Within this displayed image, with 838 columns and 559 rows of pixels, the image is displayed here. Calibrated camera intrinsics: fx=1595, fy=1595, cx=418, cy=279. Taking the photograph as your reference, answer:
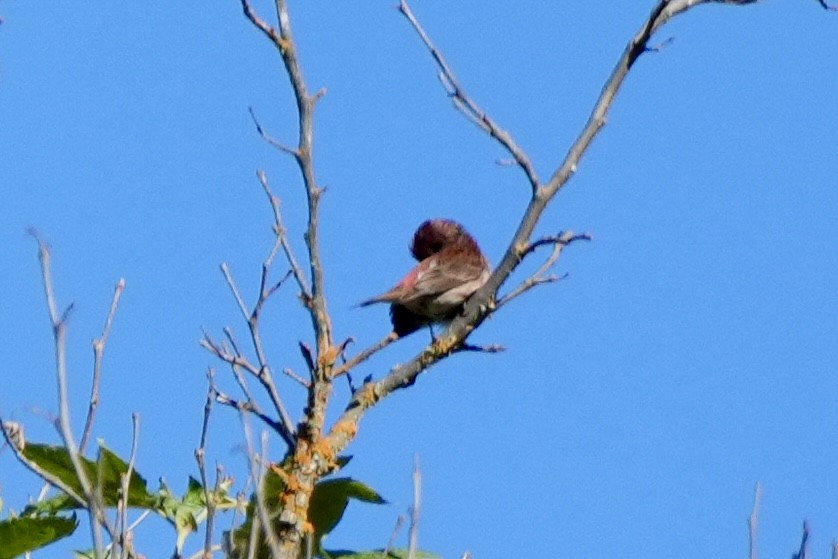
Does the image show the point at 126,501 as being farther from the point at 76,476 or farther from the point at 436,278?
the point at 436,278

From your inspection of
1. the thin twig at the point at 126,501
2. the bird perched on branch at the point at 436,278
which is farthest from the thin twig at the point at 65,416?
the bird perched on branch at the point at 436,278

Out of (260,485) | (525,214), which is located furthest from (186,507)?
(525,214)

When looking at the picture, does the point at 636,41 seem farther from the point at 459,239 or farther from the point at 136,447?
the point at 459,239

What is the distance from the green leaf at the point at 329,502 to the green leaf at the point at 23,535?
85 cm

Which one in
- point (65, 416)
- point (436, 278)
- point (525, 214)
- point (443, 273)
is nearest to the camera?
point (65, 416)

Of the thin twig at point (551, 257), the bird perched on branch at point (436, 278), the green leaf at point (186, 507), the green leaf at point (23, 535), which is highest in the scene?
the bird perched on branch at point (436, 278)

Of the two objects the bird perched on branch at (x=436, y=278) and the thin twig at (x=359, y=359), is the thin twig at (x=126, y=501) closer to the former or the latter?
the thin twig at (x=359, y=359)

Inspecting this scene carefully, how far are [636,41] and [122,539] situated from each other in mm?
2496

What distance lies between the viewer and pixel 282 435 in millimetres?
5207

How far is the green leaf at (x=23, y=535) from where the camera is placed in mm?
3795

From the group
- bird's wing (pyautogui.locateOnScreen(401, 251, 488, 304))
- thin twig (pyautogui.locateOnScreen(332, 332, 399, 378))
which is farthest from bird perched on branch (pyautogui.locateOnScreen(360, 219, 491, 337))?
thin twig (pyautogui.locateOnScreen(332, 332, 399, 378))

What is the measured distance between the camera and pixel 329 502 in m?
4.66

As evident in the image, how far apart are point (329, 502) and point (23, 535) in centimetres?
108

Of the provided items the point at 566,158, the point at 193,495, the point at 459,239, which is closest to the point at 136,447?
the point at 193,495
